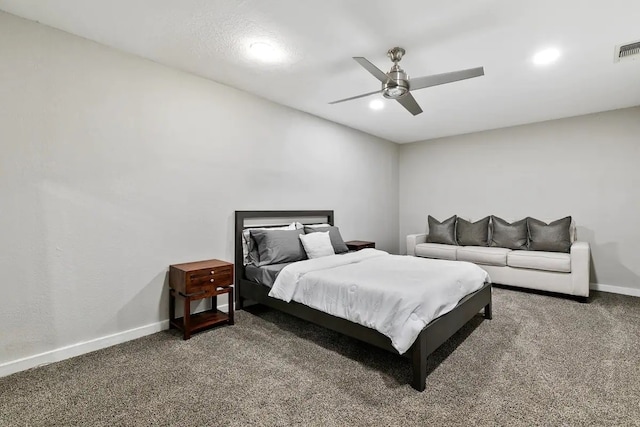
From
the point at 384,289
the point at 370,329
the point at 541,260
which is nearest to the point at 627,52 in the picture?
the point at 541,260

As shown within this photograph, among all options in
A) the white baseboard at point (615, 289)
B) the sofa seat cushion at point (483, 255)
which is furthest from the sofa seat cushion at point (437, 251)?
the white baseboard at point (615, 289)

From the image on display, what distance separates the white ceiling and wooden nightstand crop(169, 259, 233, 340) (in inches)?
79.6

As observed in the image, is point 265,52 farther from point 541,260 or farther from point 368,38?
point 541,260

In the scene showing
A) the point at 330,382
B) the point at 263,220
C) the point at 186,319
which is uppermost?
the point at 263,220

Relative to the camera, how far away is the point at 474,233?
16.6 ft

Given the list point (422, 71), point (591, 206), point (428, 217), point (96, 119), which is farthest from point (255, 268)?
point (591, 206)

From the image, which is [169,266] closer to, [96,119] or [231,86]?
[96,119]

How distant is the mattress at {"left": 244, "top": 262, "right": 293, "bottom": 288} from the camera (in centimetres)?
311

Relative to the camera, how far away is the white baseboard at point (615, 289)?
162 inches

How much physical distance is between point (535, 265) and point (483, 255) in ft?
2.20

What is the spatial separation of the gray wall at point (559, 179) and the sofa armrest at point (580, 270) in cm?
98

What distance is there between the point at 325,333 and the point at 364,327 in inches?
29.7

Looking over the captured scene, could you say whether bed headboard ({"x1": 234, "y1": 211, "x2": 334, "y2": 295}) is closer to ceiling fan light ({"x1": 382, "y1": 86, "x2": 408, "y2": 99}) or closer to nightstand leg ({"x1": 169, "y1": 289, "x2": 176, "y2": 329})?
nightstand leg ({"x1": 169, "y1": 289, "x2": 176, "y2": 329})

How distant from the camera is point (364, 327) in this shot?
2.25 metres
